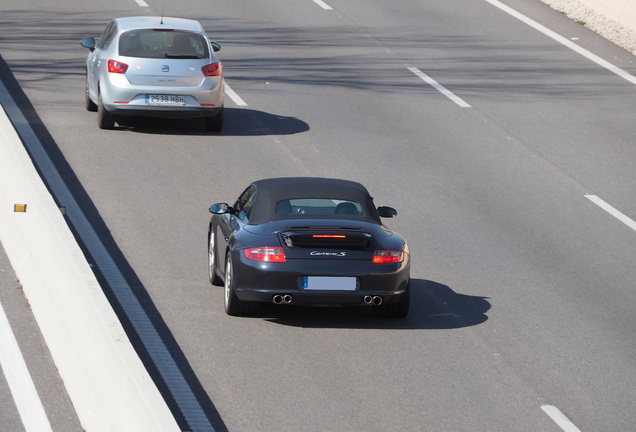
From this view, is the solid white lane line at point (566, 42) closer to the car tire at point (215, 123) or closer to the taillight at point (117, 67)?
the car tire at point (215, 123)

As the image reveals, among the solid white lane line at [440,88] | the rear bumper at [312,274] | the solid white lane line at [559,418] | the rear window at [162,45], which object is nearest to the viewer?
the solid white lane line at [559,418]

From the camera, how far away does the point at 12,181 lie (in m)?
11.8

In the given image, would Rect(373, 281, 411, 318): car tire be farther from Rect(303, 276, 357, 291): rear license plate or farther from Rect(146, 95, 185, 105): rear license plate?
Rect(146, 95, 185, 105): rear license plate

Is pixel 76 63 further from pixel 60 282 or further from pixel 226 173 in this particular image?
pixel 60 282

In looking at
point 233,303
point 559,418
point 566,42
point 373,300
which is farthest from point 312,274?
point 566,42

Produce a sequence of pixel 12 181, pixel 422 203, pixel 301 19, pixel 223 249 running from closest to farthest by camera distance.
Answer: pixel 223 249 < pixel 12 181 < pixel 422 203 < pixel 301 19

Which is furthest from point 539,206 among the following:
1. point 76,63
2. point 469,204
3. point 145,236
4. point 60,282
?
point 76,63

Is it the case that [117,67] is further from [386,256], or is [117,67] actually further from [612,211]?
[386,256]

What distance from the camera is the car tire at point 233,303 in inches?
401

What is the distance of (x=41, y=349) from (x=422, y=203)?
22.7 ft

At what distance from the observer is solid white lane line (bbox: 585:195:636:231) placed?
14.8 m

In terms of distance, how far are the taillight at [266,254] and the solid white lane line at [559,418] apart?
257 centimetres

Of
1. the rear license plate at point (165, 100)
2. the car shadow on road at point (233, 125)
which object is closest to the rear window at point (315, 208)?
the rear license plate at point (165, 100)

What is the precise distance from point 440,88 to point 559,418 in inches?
542
